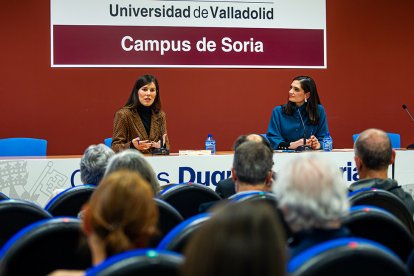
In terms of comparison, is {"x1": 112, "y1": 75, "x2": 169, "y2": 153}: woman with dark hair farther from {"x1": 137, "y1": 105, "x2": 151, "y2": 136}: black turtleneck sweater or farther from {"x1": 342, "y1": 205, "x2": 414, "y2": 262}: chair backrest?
{"x1": 342, "y1": 205, "x2": 414, "y2": 262}: chair backrest

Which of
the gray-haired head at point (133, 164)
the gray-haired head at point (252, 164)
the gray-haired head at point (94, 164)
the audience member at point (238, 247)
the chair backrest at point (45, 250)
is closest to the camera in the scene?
the audience member at point (238, 247)

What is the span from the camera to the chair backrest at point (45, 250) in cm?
174

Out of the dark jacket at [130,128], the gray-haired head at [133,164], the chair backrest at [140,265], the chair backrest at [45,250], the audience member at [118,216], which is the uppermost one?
the dark jacket at [130,128]

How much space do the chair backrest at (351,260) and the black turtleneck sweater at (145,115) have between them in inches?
169

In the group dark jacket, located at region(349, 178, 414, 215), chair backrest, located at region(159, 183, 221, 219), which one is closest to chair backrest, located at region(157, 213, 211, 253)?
chair backrest, located at region(159, 183, 221, 219)

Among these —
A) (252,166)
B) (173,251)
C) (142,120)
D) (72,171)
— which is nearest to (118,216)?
(173,251)

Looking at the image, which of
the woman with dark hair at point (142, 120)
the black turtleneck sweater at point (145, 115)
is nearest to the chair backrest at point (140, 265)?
the woman with dark hair at point (142, 120)

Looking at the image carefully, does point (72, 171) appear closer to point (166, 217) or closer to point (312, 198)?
point (166, 217)

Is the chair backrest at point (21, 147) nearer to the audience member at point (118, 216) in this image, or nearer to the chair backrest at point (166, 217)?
the chair backrest at point (166, 217)

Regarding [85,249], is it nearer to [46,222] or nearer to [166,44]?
[46,222]

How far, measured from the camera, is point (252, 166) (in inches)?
110

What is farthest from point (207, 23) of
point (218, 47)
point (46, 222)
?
point (46, 222)

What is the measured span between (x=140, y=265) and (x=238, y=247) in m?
0.31

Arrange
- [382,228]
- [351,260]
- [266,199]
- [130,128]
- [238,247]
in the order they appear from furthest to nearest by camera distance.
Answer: [130,128] < [266,199] < [382,228] < [351,260] < [238,247]
